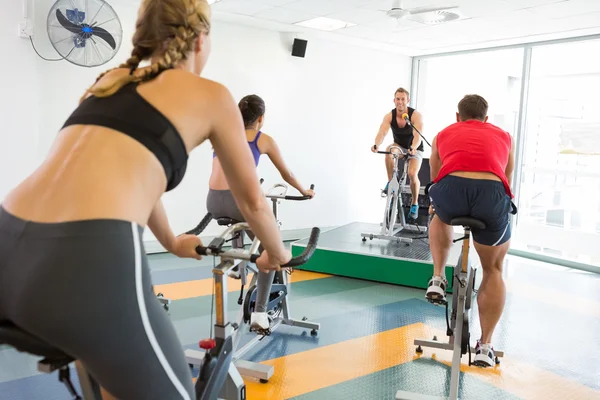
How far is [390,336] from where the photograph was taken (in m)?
3.86

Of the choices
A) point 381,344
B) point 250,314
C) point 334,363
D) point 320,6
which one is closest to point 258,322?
point 250,314

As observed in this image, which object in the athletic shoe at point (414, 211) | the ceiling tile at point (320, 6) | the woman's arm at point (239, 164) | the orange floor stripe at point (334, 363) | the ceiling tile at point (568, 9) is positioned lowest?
the orange floor stripe at point (334, 363)

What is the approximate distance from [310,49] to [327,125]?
3.66 ft

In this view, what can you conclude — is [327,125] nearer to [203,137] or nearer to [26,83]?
[26,83]

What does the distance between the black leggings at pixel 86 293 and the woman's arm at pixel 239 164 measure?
0.97 ft

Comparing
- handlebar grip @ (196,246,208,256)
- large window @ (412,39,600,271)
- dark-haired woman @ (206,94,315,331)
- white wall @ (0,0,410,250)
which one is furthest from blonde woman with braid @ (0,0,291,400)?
large window @ (412,39,600,271)

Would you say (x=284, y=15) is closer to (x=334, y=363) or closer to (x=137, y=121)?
(x=334, y=363)

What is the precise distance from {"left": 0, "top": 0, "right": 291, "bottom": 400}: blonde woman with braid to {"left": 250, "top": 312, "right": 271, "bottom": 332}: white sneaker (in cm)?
190

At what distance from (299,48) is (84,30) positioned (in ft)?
11.2

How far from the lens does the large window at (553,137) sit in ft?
23.7

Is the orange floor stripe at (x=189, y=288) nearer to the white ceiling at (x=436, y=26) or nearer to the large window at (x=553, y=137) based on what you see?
the white ceiling at (x=436, y=26)

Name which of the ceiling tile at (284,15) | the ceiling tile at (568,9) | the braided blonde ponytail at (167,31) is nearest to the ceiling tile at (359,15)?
the ceiling tile at (284,15)

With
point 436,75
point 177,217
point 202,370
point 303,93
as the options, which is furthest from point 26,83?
point 436,75

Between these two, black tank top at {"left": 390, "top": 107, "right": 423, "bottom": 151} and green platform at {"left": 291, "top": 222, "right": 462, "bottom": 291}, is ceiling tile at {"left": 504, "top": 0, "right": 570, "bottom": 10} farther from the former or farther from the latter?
green platform at {"left": 291, "top": 222, "right": 462, "bottom": 291}
